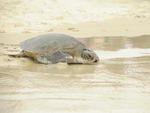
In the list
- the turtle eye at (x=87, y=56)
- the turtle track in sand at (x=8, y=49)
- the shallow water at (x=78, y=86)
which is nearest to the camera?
the shallow water at (x=78, y=86)


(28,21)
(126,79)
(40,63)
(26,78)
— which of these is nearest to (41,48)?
(40,63)

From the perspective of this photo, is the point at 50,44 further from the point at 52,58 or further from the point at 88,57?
the point at 88,57

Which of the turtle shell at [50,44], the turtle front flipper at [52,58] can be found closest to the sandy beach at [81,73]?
the turtle front flipper at [52,58]

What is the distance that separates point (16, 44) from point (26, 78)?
9.68ft

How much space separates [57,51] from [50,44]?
16 cm

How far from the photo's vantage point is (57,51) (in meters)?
5.54

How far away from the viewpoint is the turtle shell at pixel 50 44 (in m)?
5.51

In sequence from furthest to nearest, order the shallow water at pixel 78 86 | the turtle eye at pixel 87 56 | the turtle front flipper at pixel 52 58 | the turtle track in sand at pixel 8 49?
the turtle track in sand at pixel 8 49 < the turtle eye at pixel 87 56 < the turtle front flipper at pixel 52 58 < the shallow water at pixel 78 86

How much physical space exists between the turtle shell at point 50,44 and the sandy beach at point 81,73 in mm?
230

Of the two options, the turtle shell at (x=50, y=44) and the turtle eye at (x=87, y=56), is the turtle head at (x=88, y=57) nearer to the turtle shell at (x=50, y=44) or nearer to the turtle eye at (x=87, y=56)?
the turtle eye at (x=87, y=56)

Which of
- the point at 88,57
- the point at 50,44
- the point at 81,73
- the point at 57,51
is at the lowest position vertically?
the point at 81,73

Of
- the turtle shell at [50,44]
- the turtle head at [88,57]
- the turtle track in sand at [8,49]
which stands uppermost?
the turtle shell at [50,44]

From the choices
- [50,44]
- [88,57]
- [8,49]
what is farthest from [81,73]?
[8,49]

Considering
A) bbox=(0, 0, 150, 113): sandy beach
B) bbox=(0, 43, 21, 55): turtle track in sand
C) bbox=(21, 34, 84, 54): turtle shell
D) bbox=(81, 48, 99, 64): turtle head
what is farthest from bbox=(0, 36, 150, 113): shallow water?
bbox=(0, 43, 21, 55): turtle track in sand
